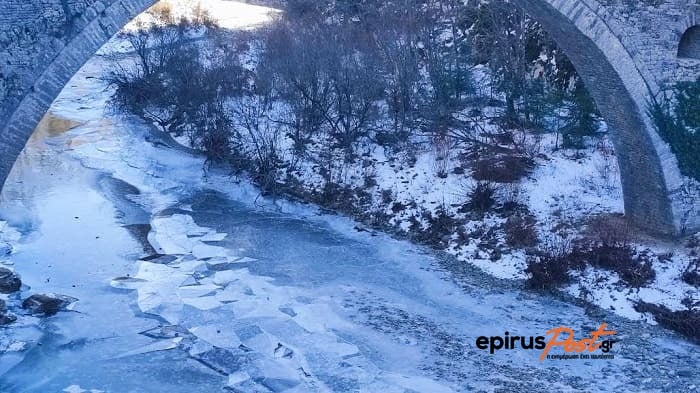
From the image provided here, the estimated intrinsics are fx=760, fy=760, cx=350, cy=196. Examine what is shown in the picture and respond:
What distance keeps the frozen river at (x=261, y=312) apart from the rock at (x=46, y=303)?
21cm

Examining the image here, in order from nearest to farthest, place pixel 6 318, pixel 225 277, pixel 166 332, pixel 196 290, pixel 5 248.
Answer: pixel 166 332 < pixel 6 318 < pixel 196 290 < pixel 225 277 < pixel 5 248

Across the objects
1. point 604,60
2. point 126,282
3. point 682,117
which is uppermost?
point 604,60

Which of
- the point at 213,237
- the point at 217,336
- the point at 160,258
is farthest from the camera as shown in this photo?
the point at 213,237

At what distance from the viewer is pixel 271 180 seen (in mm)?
16891

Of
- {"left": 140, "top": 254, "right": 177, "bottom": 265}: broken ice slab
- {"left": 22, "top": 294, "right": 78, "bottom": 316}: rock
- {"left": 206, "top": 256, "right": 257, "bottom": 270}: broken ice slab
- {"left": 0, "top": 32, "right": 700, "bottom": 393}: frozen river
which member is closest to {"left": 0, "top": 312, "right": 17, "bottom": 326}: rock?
{"left": 0, "top": 32, "right": 700, "bottom": 393}: frozen river

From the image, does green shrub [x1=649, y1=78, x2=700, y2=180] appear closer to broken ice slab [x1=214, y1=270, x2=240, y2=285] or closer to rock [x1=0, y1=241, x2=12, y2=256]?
broken ice slab [x1=214, y1=270, x2=240, y2=285]

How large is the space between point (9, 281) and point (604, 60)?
372 inches

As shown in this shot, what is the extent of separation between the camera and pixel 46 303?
36.0 ft

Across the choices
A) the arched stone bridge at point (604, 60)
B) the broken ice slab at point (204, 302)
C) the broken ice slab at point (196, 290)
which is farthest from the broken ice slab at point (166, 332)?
the arched stone bridge at point (604, 60)

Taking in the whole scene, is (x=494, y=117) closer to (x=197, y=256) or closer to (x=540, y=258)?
(x=540, y=258)

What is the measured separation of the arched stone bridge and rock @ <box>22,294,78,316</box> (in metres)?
2.97

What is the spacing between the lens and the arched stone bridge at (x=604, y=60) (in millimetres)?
8453

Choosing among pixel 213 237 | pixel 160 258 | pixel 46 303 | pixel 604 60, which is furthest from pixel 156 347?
pixel 604 60

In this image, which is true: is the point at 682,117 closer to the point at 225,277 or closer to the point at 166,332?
the point at 225,277
